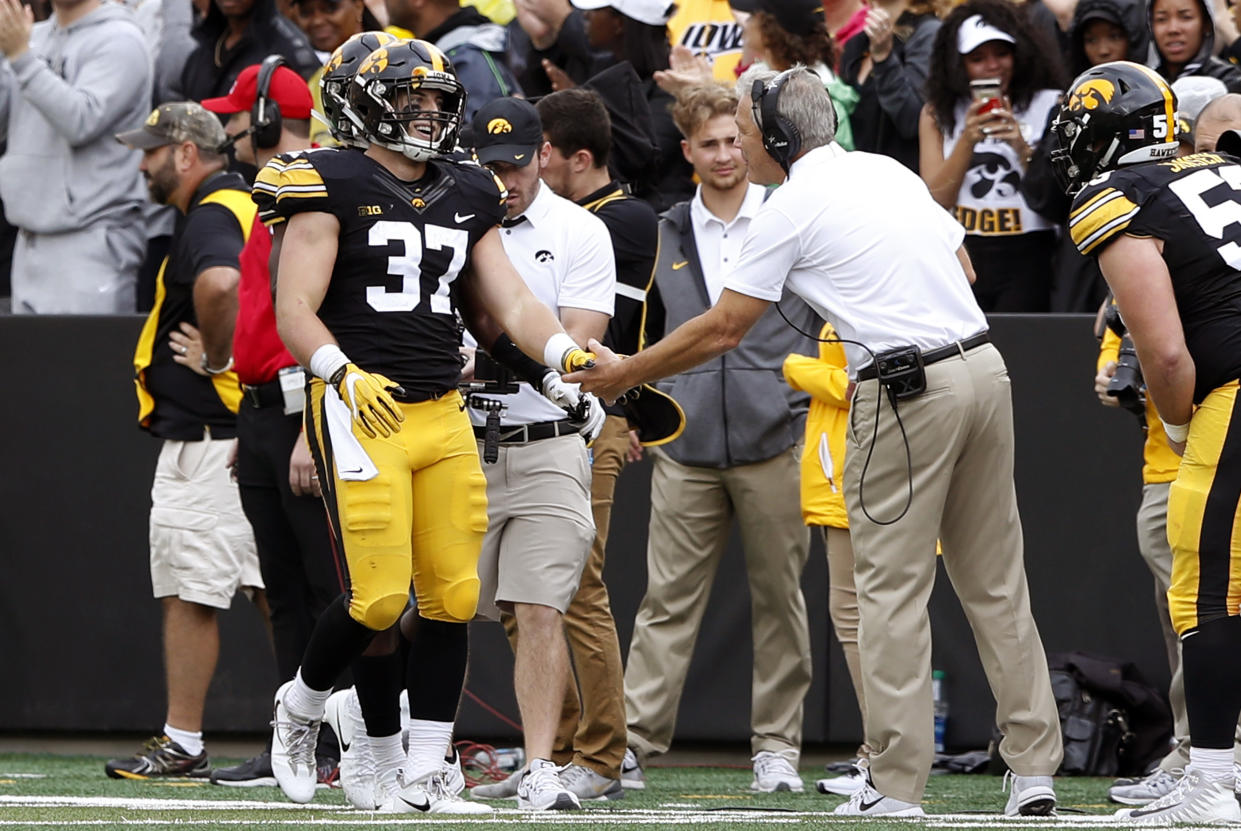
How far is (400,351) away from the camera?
512 centimetres

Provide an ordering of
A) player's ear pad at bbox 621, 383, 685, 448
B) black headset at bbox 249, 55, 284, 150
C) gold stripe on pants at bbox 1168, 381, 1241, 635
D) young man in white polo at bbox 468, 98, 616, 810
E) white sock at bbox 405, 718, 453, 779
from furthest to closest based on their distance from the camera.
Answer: black headset at bbox 249, 55, 284, 150 < player's ear pad at bbox 621, 383, 685, 448 < young man in white polo at bbox 468, 98, 616, 810 < white sock at bbox 405, 718, 453, 779 < gold stripe on pants at bbox 1168, 381, 1241, 635

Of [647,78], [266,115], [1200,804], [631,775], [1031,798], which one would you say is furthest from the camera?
[647,78]

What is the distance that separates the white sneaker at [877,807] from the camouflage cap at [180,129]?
3.56m

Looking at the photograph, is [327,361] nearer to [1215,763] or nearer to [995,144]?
[1215,763]

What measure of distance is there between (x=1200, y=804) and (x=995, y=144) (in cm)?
384

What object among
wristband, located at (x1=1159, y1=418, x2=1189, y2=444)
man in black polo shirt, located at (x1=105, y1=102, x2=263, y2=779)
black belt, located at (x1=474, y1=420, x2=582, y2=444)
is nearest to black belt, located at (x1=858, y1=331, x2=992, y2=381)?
wristband, located at (x1=1159, y1=418, x2=1189, y2=444)

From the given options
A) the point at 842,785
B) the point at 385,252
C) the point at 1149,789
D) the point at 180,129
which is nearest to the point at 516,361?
the point at 385,252

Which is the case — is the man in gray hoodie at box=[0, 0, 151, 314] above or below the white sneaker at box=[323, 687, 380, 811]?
above

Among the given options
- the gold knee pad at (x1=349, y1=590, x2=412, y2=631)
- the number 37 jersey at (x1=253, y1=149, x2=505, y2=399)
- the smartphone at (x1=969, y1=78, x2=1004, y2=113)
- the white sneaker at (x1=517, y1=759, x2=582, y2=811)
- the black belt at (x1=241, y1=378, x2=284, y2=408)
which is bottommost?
the white sneaker at (x1=517, y1=759, x2=582, y2=811)

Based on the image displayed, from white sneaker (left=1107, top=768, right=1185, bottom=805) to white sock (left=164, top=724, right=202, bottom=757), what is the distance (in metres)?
3.25

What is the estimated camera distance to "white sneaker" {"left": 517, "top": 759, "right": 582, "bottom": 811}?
17.8 feet

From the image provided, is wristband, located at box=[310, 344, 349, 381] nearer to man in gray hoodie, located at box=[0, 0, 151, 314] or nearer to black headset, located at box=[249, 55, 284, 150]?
black headset, located at box=[249, 55, 284, 150]

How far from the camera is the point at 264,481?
6.60m

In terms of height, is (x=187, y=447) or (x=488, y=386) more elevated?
(x=488, y=386)
